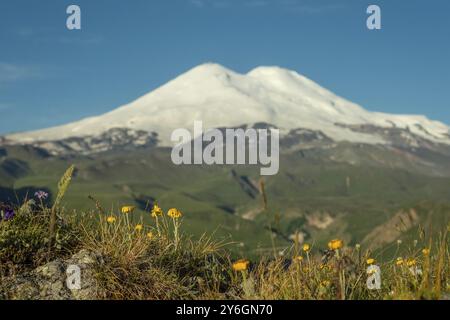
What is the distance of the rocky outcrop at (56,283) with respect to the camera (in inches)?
320

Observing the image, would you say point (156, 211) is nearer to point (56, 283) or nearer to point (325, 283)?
point (56, 283)

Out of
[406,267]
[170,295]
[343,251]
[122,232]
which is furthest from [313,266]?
[122,232]

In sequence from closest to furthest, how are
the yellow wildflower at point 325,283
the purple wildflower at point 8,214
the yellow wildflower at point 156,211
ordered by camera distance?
1. the yellow wildflower at point 325,283
2. the purple wildflower at point 8,214
3. the yellow wildflower at point 156,211

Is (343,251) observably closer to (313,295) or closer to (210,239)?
(313,295)

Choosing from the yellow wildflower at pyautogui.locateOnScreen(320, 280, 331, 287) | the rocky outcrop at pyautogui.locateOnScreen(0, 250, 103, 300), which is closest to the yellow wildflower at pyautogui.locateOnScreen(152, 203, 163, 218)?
the rocky outcrop at pyautogui.locateOnScreen(0, 250, 103, 300)

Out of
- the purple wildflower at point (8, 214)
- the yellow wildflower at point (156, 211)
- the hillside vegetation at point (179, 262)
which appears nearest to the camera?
the hillside vegetation at point (179, 262)

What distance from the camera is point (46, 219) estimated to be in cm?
984

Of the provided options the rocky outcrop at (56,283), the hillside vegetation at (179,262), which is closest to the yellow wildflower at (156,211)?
the hillside vegetation at (179,262)

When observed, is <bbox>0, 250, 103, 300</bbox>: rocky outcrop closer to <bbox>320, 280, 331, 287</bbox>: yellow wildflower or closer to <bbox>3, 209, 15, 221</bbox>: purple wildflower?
<bbox>3, 209, 15, 221</bbox>: purple wildflower

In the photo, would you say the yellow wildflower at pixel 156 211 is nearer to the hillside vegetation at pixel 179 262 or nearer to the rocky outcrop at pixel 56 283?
the hillside vegetation at pixel 179 262

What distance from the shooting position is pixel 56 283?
8.38 metres

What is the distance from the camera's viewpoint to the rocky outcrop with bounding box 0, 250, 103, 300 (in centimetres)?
812

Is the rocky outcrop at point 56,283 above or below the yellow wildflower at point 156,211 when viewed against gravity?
below
